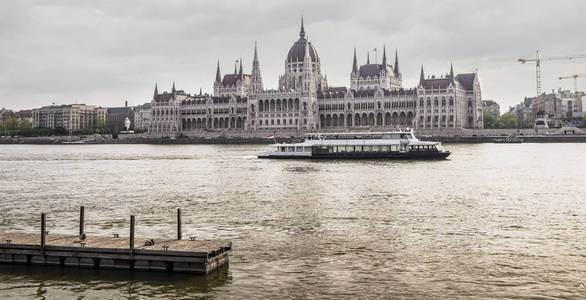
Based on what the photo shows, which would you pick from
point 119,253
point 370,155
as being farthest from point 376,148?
point 119,253

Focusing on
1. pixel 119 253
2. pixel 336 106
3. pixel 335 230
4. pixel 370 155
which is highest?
pixel 336 106

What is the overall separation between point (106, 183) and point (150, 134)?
15005 cm

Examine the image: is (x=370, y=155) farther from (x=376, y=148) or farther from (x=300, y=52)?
(x=300, y=52)

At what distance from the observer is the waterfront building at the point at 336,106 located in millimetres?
165000

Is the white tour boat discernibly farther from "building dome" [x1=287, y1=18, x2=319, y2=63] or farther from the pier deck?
"building dome" [x1=287, y1=18, x2=319, y2=63]

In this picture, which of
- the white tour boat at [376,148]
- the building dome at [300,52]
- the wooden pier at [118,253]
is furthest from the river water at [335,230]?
the building dome at [300,52]

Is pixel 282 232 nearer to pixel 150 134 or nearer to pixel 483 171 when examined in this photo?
pixel 483 171

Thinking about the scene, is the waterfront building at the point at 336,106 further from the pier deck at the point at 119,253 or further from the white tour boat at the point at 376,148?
the pier deck at the point at 119,253

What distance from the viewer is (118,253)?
18000 mm

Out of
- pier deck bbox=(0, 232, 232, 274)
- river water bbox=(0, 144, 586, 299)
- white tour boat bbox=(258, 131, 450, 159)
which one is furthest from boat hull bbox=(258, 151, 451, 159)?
pier deck bbox=(0, 232, 232, 274)

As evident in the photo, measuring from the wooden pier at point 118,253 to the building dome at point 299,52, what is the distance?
17589 cm

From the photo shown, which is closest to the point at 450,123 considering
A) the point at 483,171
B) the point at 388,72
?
the point at 388,72

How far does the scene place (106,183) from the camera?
47406mm

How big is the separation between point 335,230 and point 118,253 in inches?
396
